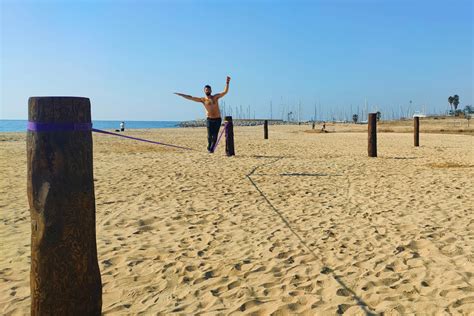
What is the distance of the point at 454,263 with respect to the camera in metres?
3.81

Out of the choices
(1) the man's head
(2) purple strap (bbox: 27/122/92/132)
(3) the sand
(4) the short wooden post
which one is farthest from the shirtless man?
(2) purple strap (bbox: 27/122/92/132)

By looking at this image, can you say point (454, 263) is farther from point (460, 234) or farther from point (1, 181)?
point (1, 181)

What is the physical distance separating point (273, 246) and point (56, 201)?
2.69 metres

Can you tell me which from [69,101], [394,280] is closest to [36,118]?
[69,101]

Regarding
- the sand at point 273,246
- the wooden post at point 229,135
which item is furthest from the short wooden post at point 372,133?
the sand at point 273,246

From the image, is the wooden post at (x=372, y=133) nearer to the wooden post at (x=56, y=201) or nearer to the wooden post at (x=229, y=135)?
the wooden post at (x=229, y=135)

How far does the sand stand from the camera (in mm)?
3154

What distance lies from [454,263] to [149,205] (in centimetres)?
431

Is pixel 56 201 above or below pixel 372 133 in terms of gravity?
below

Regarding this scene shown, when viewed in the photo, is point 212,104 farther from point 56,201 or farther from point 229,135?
point 56,201

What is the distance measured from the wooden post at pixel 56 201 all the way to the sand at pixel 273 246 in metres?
0.87

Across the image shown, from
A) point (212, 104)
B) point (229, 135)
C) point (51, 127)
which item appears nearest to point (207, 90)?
point (212, 104)

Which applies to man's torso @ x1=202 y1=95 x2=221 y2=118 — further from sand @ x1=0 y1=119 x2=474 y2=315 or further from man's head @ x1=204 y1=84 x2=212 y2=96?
sand @ x1=0 y1=119 x2=474 y2=315

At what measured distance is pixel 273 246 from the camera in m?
4.37
